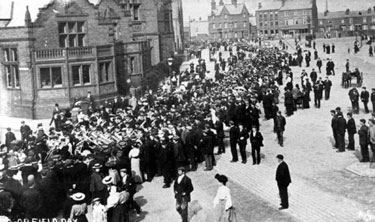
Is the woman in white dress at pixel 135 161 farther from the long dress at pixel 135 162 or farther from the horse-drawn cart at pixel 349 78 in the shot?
the horse-drawn cart at pixel 349 78

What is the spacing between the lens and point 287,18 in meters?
120

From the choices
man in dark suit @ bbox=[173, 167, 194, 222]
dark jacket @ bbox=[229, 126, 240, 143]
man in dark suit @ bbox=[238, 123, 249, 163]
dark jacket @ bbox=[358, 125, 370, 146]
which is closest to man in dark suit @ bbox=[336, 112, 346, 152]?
dark jacket @ bbox=[358, 125, 370, 146]

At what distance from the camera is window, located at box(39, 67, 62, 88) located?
34.3 m

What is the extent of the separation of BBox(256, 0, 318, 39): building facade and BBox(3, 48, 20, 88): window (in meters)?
82.6

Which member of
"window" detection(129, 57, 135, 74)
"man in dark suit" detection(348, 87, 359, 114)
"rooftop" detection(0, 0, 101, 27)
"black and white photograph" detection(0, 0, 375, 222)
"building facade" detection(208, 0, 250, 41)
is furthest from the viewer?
"building facade" detection(208, 0, 250, 41)

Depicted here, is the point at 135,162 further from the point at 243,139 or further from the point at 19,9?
the point at 19,9

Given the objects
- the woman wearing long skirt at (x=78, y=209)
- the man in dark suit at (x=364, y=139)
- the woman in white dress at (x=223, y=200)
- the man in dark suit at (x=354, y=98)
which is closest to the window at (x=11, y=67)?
the man in dark suit at (x=354, y=98)

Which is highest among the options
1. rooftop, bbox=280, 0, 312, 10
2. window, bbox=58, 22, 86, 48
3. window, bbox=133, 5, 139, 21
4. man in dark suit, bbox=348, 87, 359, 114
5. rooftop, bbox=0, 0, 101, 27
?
rooftop, bbox=280, 0, 312, 10

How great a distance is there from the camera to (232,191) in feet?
52.1

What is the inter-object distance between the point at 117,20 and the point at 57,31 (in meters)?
9.19

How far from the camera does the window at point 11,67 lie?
35.1m

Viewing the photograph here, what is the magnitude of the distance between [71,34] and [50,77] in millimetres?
4623

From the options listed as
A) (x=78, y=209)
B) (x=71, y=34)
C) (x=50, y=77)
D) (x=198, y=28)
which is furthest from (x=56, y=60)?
(x=198, y=28)

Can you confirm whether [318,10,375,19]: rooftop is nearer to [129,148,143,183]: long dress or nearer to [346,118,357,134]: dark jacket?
[346,118,357,134]: dark jacket
